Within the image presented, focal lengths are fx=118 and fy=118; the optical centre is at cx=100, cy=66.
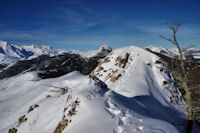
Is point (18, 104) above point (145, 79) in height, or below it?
below

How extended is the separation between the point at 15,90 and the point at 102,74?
75.3 feet

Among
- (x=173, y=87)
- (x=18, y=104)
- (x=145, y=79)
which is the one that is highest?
(x=145, y=79)

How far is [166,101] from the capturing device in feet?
64.4

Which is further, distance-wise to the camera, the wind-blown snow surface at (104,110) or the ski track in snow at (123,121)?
the wind-blown snow surface at (104,110)

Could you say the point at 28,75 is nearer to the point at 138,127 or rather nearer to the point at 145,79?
the point at 145,79

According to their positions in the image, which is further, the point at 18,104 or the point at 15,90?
the point at 15,90

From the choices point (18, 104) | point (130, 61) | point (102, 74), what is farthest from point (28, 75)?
point (130, 61)

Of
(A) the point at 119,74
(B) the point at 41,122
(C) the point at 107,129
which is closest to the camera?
(C) the point at 107,129

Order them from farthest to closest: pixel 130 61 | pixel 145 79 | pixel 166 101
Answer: pixel 130 61
pixel 145 79
pixel 166 101

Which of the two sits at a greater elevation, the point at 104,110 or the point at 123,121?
the point at 104,110

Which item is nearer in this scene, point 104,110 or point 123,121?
point 123,121

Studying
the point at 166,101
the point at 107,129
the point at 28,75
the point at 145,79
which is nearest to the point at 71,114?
the point at 107,129

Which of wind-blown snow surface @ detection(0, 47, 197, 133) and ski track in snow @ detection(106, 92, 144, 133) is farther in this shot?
wind-blown snow surface @ detection(0, 47, 197, 133)

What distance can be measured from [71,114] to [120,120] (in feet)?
10.7
